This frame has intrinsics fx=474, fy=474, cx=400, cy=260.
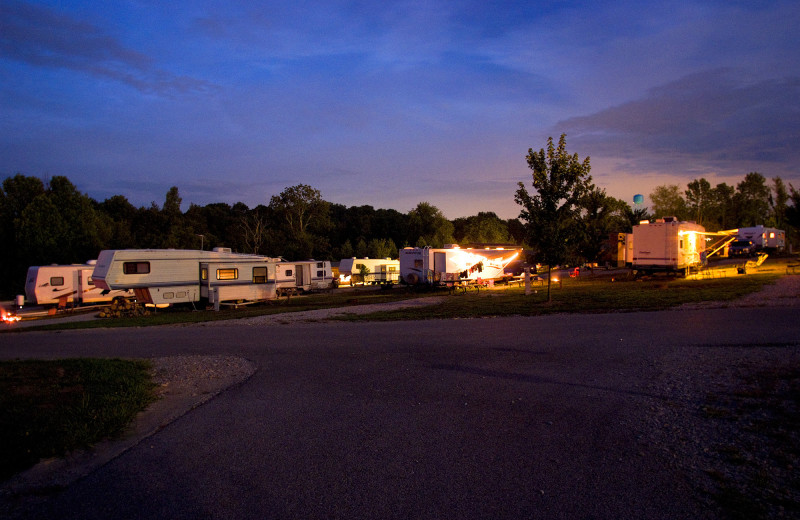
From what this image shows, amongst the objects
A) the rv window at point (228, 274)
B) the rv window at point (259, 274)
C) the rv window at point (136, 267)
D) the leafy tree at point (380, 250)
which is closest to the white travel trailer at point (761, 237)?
the leafy tree at point (380, 250)

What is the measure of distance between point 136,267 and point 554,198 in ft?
61.5

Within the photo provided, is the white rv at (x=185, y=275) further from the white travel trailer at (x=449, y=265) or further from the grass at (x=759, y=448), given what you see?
the grass at (x=759, y=448)

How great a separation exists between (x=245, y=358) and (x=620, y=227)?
115ft

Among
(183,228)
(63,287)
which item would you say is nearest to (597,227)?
(63,287)

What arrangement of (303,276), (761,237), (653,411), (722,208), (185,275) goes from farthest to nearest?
1. (722,208)
2. (761,237)
3. (303,276)
4. (185,275)
5. (653,411)

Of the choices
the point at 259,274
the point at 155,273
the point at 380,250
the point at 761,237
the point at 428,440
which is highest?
the point at 761,237

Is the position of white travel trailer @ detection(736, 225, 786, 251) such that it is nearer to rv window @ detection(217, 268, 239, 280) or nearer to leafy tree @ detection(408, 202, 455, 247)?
leafy tree @ detection(408, 202, 455, 247)

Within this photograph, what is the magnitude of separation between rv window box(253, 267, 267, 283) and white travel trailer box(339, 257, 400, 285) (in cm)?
1392

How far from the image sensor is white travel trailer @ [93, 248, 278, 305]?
71.1 feet

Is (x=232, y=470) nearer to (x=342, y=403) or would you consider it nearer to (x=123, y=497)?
(x=123, y=497)

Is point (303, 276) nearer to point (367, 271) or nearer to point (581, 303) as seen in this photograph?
point (367, 271)

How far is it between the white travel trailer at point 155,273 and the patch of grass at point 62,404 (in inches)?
532

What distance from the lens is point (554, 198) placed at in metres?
17.0

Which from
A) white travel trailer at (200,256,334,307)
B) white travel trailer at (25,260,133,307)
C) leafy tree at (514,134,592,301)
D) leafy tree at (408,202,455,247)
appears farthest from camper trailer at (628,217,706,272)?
leafy tree at (408,202,455,247)
